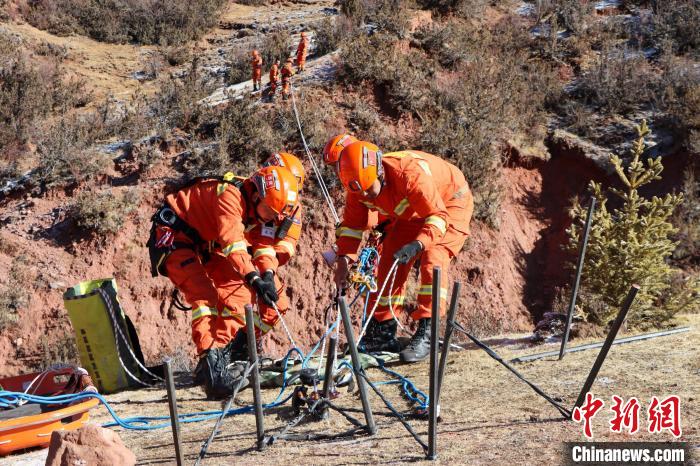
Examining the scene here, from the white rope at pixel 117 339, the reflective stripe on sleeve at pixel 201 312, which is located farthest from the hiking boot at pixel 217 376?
the white rope at pixel 117 339

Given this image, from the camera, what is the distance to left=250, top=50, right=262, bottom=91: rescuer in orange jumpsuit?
11.7m

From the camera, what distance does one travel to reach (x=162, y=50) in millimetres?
15930

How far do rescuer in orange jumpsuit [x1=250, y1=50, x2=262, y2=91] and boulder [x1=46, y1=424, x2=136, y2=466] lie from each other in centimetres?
887

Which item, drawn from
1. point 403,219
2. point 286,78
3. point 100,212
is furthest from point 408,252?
point 286,78

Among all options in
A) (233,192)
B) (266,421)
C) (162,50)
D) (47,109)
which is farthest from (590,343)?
(162,50)

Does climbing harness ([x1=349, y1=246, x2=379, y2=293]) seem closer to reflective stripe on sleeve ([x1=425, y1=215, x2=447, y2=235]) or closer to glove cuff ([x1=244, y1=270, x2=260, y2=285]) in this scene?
reflective stripe on sleeve ([x1=425, y1=215, x2=447, y2=235])

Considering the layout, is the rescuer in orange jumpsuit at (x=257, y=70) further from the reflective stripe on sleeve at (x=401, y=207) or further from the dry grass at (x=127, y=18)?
the reflective stripe on sleeve at (x=401, y=207)

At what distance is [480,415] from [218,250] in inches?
116

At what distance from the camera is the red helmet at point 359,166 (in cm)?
594

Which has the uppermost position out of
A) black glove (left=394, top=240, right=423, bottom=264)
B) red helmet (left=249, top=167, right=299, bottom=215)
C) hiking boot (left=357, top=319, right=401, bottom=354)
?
red helmet (left=249, top=167, right=299, bottom=215)

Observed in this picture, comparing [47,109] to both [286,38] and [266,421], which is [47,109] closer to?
[286,38]

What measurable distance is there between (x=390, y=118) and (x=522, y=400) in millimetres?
7602

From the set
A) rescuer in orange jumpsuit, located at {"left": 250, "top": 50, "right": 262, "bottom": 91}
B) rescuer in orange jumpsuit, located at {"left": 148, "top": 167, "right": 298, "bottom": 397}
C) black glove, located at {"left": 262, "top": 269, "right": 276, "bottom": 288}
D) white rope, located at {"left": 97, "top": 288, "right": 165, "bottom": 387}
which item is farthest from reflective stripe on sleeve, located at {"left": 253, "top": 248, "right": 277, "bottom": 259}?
rescuer in orange jumpsuit, located at {"left": 250, "top": 50, "right": 262, "bottom": 91}

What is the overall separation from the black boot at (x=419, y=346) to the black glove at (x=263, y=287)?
52.0 inches
